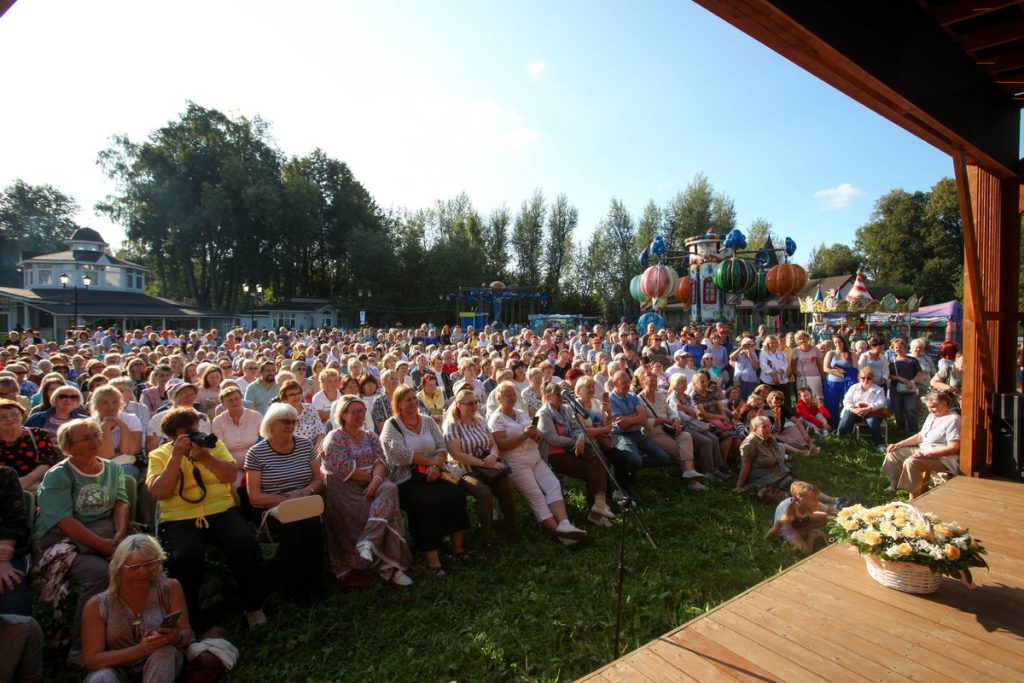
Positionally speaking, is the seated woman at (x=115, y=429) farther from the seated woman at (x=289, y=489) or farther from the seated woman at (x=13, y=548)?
the seated woman at (x=289, y=489)

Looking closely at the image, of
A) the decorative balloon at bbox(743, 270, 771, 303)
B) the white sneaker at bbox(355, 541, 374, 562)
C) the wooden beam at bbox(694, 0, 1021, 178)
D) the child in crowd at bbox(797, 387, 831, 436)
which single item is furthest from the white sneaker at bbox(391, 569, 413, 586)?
the decorative balloon at bbox(743, 270, 771, 303)

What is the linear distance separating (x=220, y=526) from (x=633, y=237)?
42.2 m

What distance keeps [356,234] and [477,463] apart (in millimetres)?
38879

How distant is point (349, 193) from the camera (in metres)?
45.5

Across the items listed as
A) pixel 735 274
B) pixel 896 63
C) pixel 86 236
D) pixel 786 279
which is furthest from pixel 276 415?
pixel 86 236

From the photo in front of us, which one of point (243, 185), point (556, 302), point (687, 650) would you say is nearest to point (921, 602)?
point (687, 650)

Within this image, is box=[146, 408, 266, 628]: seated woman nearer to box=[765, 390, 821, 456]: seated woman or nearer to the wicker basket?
the wicker basket

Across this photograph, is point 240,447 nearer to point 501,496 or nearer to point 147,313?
point 501,496

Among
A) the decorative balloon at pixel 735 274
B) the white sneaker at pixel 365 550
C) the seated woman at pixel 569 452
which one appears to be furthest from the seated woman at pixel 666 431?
the decorative balloon at pixel 735 274

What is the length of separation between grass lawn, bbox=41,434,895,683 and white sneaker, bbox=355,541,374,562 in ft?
0.84

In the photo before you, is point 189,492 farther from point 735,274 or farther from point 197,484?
point 735,274

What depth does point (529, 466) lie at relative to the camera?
4844mm

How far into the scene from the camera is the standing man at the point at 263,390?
6033 mm

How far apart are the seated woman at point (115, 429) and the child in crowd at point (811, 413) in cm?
847
